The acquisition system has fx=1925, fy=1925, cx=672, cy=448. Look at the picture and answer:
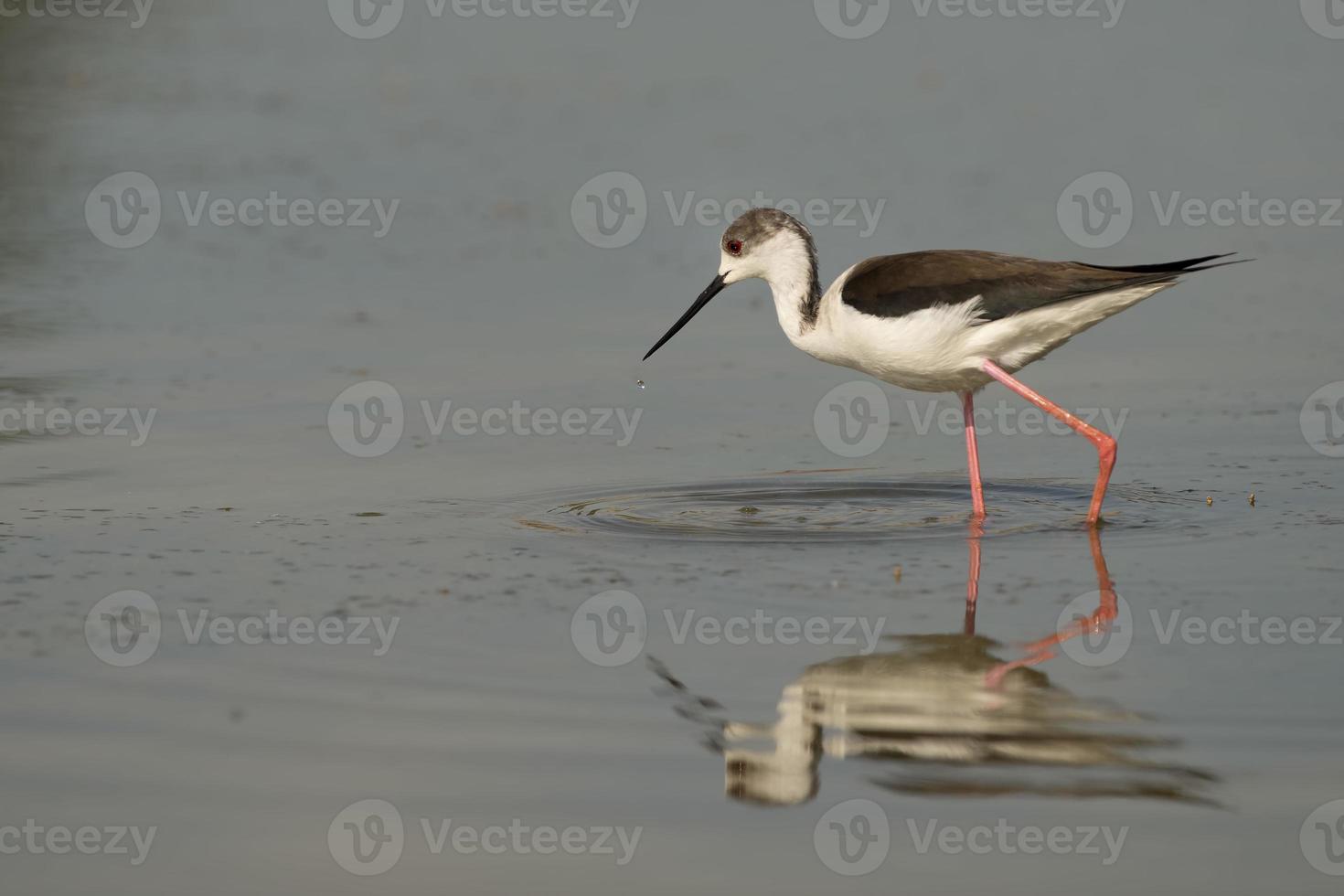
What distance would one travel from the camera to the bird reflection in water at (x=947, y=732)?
5258 millimetres

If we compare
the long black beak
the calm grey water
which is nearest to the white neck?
the long black beak

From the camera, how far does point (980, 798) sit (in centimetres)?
514

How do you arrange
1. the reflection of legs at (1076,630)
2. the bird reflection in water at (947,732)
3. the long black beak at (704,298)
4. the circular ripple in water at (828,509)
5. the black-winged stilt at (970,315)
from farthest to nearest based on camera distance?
the long black beak at (704,298) < the black-winged stilt at (970,315) < the circular ripple in water at (828,509) < the reflection of legs at (1076,630) < the bird reflection in water at (947,732)

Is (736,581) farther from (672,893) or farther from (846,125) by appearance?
(846,125)

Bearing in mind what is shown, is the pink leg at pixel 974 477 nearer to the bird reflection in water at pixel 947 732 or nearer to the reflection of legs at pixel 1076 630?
the reflection of legs at pixel 1076 630

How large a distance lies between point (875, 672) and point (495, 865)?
67.5 inches

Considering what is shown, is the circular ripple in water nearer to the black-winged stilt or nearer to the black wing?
the black-winged stilt

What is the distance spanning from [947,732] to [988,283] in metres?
3.03

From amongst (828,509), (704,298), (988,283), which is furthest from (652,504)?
(988,283)

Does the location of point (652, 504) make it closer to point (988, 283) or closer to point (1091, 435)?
point (988, 283)

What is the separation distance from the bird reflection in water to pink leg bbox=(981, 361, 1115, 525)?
5.28ft

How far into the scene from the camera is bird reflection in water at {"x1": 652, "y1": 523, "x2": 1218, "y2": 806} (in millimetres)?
5258

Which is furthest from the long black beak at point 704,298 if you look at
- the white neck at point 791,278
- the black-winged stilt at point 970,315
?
the black-winged stilt at point 970,315

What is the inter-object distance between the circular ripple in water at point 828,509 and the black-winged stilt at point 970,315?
0.17m
